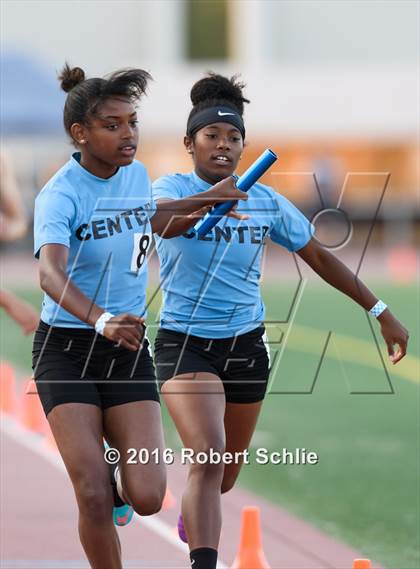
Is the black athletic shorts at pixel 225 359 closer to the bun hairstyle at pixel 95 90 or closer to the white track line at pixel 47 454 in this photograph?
the white track line at pixel 47 454

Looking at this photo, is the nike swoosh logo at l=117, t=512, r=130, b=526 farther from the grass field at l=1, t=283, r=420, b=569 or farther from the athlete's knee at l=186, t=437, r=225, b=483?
the grass field at l=1, t=283, r=420, b=569

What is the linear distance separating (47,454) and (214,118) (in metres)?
4.94

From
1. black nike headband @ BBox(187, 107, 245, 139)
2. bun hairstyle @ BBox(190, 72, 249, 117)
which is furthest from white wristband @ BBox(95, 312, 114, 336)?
bun hairstyle @ BBox(190, 72, 249, 117)

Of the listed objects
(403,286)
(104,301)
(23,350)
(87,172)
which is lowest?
(403,286)

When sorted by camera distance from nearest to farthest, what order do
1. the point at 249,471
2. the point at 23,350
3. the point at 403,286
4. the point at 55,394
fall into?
the point at 55,394 → the point at 249,471 → the point at 23,350 → the point at 403,286

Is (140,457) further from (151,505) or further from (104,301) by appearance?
(104,301)

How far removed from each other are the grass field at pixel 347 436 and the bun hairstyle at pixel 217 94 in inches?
97.4

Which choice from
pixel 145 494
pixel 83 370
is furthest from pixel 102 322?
pixel 145 494

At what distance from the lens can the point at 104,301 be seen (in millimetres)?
5863

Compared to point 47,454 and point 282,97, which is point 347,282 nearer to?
point 47,454

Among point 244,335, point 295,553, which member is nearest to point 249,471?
point 295,553

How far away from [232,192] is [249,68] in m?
41.7

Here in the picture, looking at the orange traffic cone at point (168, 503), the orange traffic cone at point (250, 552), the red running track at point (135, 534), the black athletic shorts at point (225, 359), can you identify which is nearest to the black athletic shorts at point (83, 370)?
the black athletic shorts at point (225, 359)

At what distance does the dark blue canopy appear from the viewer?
2328 cm
